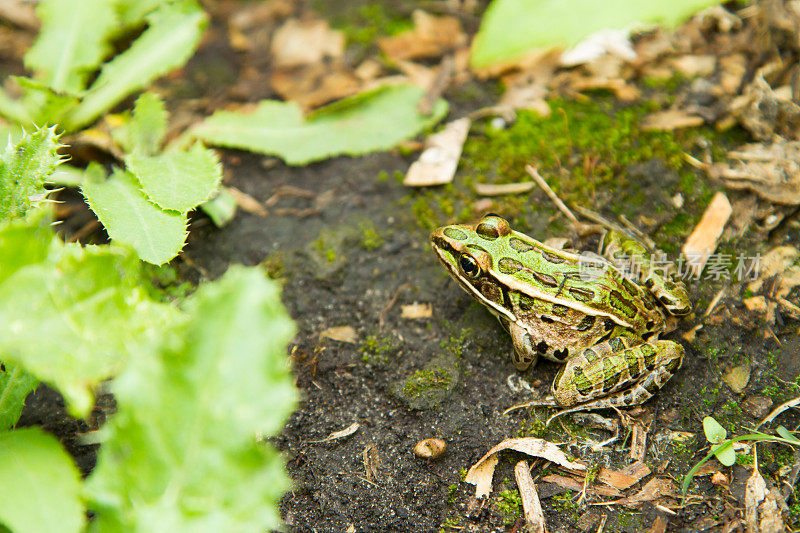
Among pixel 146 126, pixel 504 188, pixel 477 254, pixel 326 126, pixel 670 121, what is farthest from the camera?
pixel 326 126

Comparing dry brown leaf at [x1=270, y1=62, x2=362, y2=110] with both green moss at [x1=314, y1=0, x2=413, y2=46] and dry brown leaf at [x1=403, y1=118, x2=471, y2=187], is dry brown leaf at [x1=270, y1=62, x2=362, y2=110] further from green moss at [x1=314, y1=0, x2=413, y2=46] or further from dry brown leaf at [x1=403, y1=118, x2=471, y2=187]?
dry brown leaf at [x1=403, y1=118, x2=471, y2=187]

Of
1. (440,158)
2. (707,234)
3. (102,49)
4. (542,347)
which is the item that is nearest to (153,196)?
(102,49)

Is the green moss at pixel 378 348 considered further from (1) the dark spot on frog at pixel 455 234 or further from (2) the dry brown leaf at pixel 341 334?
(1) the dark spot on frog at pixel 455 234

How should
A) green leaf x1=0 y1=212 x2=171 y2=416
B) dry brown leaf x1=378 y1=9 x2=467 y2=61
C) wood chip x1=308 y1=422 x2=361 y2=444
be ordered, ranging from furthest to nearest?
1. dry brown leaf x1=378 y1=9 x2=467 y2=61
2. wood chip x1=308 y1=422 x2=361 y2=444
3. green leaf x1=0 y1=212 x2=171 y2=416

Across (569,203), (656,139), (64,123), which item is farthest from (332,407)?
(656,139)

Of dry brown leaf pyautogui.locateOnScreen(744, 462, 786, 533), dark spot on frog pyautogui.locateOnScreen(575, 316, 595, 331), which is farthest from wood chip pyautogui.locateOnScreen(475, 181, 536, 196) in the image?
dry brown leaf pyautogui.locateOnScreen(744, 462, 786, 533)

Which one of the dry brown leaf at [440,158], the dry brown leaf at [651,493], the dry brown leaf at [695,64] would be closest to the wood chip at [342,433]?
the dry brown leaf at [651,493]

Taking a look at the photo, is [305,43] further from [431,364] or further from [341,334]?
[431,364]
